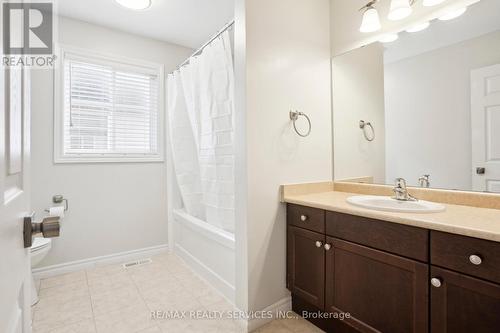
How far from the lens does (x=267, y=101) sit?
1655 mm

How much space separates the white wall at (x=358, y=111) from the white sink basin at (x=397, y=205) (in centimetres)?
30

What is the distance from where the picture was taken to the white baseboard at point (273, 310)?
5.27 feet

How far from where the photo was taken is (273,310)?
5.59ft

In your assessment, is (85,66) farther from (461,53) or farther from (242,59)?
(461,53)

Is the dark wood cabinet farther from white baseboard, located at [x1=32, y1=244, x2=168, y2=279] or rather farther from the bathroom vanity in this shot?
white baseboard, located at [x1=32, y1=244, x2=168, y2=279]

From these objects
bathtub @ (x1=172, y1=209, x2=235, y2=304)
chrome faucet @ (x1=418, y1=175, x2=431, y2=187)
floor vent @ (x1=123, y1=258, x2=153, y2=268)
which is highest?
chrome faucet @ (x1=418, y1=175, x2=431, y2=187)

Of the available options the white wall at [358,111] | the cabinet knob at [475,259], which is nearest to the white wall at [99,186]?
the white wall at [358,111]

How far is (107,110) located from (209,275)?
1.92 m

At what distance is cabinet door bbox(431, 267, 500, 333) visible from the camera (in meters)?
0.91

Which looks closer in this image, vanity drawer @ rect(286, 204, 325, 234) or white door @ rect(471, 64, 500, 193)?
white door @ rect(471, 64, 500, 193)

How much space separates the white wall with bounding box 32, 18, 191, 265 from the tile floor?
0.29 m

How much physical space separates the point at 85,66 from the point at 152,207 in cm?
157

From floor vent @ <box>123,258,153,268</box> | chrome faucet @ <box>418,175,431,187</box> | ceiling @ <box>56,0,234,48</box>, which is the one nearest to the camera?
chrome faucet @ <box>418,175,431,187</box>

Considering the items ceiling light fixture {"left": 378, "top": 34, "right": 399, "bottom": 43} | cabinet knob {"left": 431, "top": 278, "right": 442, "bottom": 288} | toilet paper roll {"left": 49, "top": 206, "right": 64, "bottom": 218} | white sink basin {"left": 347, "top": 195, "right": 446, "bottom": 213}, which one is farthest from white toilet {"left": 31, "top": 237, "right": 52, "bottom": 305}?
ceiling light fixture {"left": 378, "top": 34, "right": 399, "bottom": 43}
